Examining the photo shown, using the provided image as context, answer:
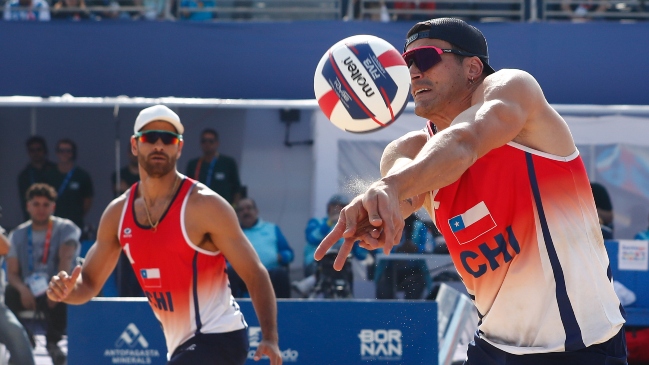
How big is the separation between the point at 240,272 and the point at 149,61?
315 inches

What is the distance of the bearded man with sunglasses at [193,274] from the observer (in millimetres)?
4926

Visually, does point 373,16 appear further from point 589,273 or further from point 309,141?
point 589,273

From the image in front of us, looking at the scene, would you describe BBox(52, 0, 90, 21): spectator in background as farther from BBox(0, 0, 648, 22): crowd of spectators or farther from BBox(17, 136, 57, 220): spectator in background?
BBox(17, 136, 57, 220): spectator in background

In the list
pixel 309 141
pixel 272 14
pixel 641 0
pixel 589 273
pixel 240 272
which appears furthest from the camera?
pixel 272 14

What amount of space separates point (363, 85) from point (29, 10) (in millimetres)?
9636

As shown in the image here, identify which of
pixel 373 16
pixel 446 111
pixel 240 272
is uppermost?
pixel 373 16

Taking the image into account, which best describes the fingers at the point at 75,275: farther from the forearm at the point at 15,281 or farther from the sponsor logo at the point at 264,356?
the forearm at the point at 15,281

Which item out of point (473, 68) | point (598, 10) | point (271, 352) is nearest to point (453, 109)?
point (473, 68)

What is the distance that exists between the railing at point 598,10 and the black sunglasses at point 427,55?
9427 millimetres

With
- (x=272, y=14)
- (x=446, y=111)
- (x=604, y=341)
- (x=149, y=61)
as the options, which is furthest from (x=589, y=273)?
(x=272, y=14)

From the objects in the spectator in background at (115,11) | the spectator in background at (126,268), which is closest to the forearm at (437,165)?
the spectator in background at (126,268)

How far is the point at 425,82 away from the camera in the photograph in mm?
3252

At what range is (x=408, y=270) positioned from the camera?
9945 millimetres

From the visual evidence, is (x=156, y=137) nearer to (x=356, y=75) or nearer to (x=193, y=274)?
(x=193, y=274)
